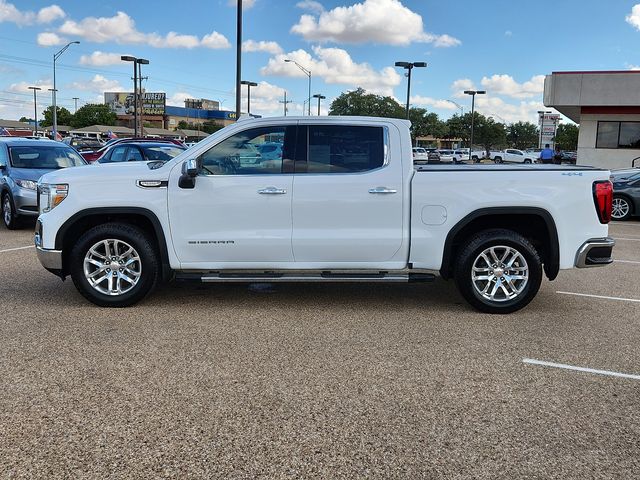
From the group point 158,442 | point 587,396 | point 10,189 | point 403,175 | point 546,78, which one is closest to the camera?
point 158,442

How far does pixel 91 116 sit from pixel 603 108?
11483 centimetres

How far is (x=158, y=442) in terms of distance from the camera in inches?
137

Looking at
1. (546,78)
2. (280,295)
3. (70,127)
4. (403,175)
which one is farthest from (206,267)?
(70,127)

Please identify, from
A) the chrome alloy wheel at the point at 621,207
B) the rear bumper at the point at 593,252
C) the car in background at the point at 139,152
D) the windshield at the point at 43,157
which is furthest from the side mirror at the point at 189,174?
the chrome alloy wheel at the point at 621,207

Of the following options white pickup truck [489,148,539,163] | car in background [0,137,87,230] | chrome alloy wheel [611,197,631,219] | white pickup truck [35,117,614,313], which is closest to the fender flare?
white pickup truck [35,117,614,313]

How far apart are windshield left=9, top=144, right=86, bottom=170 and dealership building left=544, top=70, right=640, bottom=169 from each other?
790 inches

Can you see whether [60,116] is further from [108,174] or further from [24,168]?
[108,174]

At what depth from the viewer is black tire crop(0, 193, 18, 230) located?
11.7 m

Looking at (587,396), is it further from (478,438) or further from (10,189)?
(10,189)

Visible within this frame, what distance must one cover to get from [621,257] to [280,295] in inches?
240

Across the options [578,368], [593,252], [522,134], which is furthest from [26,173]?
Answer: [522,134]

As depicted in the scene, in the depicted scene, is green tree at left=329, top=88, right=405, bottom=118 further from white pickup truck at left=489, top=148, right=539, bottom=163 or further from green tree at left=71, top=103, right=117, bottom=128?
green tree at left=71, top=103, right=117, bottom=128

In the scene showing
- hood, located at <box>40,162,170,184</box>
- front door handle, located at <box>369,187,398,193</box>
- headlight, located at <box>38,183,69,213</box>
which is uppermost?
hood, located at <box>40,162,170,184</box>

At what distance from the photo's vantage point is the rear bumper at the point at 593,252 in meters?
6.01
